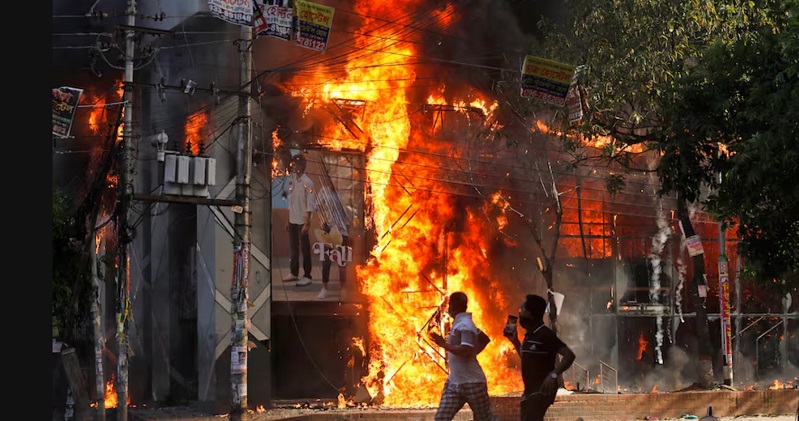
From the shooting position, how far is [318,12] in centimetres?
1938

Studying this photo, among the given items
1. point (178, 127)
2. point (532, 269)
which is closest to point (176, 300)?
point (178, 127)

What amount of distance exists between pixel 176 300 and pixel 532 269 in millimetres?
9147

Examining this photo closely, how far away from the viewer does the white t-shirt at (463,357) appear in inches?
410

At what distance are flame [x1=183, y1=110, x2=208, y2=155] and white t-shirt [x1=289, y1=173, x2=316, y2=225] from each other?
2370 millimetres

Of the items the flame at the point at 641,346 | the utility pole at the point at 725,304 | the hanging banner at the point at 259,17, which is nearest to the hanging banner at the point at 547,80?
the hanging banner at the point at 259,17

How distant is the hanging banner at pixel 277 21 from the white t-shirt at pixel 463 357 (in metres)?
9.83

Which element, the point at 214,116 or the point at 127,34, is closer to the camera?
the point at 127,34

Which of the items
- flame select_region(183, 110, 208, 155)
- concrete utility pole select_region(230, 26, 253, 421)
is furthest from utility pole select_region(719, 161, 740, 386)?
flame select_region(183, 110, 208, 155)

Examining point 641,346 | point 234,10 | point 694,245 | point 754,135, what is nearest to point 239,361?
point 234,10

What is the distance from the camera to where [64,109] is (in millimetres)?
21578

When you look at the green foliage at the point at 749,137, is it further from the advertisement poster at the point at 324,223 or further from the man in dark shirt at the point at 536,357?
the advertisement poster at the point at 324,223

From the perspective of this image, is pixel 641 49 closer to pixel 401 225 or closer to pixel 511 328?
pixel 401 225

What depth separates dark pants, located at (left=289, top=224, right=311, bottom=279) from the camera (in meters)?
24.4

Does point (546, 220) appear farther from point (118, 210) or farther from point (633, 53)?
point (118, 210)
